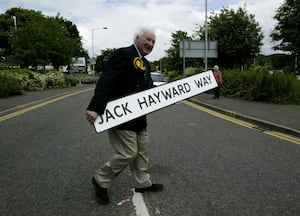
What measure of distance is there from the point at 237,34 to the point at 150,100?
26.8 metres

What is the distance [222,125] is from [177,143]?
117 inches

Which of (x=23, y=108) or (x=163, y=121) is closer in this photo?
(x=163, y=121)

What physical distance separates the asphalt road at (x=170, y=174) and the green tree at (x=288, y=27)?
101 feet

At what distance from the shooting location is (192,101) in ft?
60.1

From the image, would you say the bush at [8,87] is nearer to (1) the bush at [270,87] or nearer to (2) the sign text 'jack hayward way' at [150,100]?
(1) the bush at [270,87]

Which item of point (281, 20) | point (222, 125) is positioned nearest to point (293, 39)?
point (281, 20)

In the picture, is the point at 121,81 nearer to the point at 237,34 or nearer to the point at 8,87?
the point at 8,87

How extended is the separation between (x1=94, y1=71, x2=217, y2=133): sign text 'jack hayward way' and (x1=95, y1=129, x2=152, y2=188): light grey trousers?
18cm

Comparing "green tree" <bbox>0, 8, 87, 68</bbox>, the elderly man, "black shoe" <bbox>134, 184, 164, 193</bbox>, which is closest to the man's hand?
the elderly man

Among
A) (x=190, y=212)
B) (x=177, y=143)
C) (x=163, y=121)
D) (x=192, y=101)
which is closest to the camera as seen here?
(x=190, y=212)

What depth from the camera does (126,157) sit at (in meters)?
3.59

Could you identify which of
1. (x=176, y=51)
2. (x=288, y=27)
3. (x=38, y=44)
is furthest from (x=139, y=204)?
(x=176, y=51)

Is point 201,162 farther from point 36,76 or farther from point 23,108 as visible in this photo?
point 36,76

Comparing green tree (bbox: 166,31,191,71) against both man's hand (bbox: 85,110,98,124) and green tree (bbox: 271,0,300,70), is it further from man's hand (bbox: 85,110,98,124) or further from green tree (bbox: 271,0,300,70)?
→ man's hand (bbox: 85,110,98,124)
